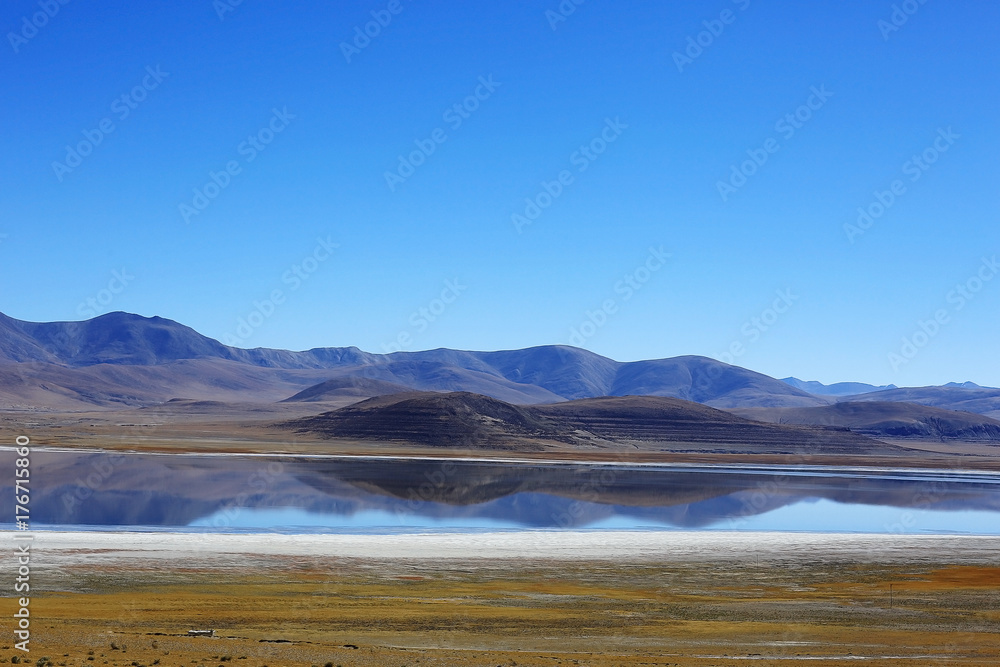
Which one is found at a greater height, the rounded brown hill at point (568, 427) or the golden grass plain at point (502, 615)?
the rounded brown hill at point (568, 427)

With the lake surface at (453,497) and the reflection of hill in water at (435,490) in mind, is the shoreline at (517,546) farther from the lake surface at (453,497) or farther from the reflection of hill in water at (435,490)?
the reflection of hill in water at (435,490)

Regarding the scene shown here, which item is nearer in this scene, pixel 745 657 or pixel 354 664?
pixel 354 664

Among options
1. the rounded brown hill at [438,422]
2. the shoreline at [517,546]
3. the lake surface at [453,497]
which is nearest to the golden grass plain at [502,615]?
the shoreline at [517,546]

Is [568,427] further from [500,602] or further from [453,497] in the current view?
[500,602]

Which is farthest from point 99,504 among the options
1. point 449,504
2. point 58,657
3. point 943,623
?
point 943,623

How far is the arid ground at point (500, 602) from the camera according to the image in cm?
1870

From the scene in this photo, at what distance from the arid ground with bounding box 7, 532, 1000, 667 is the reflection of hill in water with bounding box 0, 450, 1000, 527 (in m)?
9.67

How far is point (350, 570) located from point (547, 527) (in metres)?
16.2

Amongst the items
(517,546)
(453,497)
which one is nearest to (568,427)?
(453,497)

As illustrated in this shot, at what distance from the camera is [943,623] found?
2391cm

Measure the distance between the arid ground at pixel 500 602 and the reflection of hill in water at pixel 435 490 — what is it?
967 centimetres

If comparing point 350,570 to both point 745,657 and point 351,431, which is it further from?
point 351,431

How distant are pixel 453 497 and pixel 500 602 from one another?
104 feet

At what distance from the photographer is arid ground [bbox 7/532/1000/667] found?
1870 centimetres
